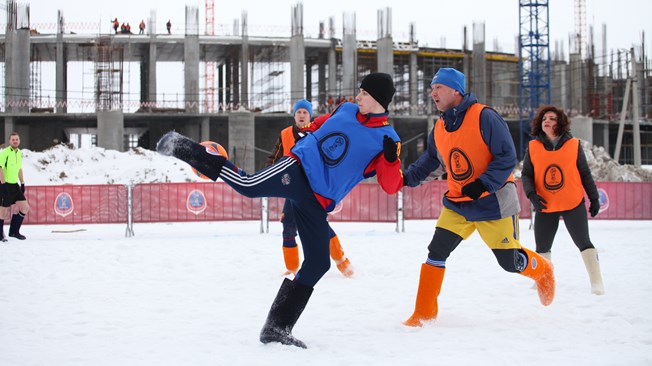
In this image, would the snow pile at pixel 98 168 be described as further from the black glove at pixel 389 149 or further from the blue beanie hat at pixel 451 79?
the black glove at pixel 389 149

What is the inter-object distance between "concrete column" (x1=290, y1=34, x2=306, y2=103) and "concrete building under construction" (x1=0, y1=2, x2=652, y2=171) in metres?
0.06

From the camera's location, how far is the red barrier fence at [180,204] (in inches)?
491

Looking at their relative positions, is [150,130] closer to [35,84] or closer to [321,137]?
[35,84]

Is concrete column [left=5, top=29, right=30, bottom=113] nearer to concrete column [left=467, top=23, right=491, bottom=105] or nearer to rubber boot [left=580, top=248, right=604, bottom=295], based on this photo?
concrete column [left=467, top=23, right=491, bottom=105]

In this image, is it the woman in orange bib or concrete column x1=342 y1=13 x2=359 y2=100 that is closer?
the woman in orange bib

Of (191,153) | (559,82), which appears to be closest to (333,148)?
(191,153)

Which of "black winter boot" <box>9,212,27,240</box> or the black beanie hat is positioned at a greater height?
the black beanie hat

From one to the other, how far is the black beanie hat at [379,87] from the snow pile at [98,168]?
19105 mm

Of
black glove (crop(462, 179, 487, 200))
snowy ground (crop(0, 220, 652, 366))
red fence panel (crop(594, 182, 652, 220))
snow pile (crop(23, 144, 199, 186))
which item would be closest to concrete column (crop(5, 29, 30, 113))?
snow pile (crop(23, 144, 199, 186))

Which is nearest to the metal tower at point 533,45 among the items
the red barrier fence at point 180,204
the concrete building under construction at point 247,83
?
the concrete building under construction at point 247,83

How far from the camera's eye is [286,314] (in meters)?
3.78

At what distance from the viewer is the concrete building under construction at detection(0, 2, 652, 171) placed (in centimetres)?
3594

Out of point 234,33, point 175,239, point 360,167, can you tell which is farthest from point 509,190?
point 234,33

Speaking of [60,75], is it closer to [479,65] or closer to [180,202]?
[479,65]
